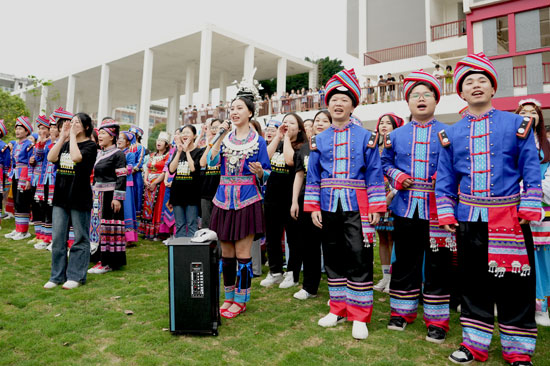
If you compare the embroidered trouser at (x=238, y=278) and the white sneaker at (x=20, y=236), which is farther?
the white sneaker at (x=20, y=236)

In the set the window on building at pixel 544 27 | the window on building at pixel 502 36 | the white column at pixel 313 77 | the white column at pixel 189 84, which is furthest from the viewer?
the white column at pixel 313 77

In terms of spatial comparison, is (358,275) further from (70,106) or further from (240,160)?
(70,106)

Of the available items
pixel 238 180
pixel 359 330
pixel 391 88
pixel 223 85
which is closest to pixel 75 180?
pixel 238 180

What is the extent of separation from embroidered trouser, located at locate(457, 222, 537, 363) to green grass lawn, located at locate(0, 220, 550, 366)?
0.20 meters

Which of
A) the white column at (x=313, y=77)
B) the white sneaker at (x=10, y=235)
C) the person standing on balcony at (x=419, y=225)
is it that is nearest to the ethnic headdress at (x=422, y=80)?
the person standing on balcony at (x=419, y=225)

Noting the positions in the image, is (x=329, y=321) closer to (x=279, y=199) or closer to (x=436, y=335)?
(x=436, y=335)

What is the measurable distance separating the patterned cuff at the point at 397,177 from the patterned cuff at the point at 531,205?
96 centimetres

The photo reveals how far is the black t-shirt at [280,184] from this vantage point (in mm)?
5164

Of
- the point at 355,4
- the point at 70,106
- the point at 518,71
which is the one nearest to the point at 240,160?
the point at 518,71

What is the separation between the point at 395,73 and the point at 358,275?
2156 centimetres

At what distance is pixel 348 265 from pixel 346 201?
603mm

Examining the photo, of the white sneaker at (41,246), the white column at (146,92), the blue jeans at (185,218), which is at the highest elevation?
the white column at (146,92)

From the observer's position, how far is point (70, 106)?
31.0 m

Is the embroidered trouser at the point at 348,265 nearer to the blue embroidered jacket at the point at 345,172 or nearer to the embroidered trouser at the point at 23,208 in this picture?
the blue embroidered jacket at the point at 345,172
